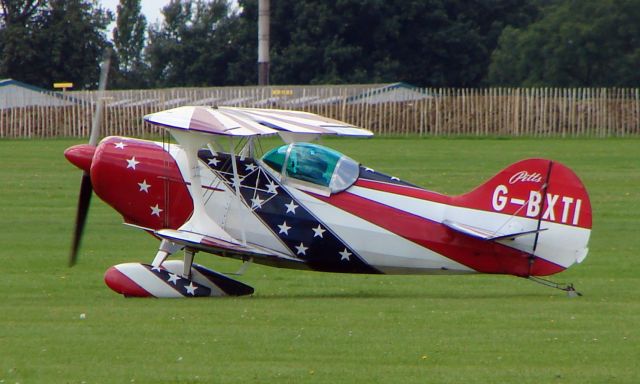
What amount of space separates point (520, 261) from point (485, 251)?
39 centimetres

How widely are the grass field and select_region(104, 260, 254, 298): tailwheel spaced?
21 cm

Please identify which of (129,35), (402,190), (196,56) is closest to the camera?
(402,190)

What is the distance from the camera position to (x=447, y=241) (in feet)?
42.8

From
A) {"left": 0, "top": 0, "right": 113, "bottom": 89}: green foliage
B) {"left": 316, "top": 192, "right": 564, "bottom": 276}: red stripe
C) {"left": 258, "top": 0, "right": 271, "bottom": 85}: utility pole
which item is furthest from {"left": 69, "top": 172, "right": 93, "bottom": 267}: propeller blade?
{"left": 0, "top": 0, "right": 113, "bottom": 89}: green foliage

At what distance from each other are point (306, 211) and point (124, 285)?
84.0 inches

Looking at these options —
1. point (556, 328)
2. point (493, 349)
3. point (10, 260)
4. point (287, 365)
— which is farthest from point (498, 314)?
point (10, 260)

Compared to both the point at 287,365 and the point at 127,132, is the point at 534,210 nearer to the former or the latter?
the point at 287,365

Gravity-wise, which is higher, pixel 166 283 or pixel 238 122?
pixel 238 122

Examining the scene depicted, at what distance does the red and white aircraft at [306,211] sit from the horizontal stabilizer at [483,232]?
0.01 m

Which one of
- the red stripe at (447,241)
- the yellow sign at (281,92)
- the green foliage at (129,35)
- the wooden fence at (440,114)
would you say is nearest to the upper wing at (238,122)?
the red stripe at (447,241)

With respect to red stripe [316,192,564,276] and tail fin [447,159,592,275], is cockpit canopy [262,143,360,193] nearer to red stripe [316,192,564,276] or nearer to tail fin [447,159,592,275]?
red stripe [316,192,564,276]

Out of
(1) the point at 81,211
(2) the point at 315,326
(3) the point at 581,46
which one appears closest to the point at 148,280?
(1) the point at 81,211

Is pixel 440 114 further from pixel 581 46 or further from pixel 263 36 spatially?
pixel 581 46

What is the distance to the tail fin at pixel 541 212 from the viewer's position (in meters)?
12.7
